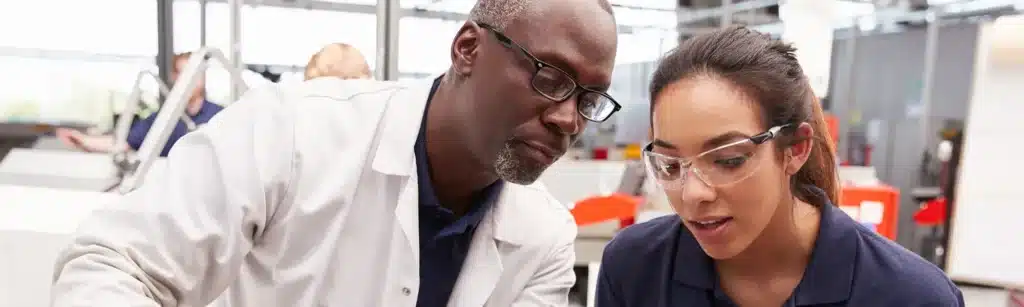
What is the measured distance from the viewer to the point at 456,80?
54.2 inches

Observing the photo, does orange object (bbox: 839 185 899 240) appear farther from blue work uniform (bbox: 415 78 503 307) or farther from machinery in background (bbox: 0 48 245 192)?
machinery in background (bbox: 0 48 245 192)

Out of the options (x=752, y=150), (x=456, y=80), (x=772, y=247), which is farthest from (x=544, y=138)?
(x=772, y=247)

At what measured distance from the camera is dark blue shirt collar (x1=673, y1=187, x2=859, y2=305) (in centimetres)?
128

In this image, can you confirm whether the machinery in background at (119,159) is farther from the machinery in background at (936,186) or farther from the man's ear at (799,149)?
the machinery in background at (936,186)

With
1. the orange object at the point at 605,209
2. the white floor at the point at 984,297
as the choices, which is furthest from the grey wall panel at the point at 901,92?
the white floor at the point at 984,297

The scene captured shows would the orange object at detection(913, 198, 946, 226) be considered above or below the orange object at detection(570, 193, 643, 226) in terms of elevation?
below

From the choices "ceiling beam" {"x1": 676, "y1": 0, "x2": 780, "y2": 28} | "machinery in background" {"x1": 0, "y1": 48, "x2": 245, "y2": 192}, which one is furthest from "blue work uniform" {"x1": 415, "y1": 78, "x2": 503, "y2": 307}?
"ceiling beam" {"x1": 676, "y1": 0, "x2": 780, "y2": 28}

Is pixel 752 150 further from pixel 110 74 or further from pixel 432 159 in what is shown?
pixel 110 74

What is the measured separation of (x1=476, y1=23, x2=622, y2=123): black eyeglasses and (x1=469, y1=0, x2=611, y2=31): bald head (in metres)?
0.05

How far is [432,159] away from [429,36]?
11.8ft

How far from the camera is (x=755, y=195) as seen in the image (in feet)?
4.08

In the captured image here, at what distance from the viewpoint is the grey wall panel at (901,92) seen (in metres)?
6.20

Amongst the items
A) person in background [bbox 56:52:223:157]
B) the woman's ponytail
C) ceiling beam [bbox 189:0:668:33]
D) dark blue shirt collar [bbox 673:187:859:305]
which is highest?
ceiling beam [bbox 189:0:668:33]

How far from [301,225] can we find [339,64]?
1.57m
